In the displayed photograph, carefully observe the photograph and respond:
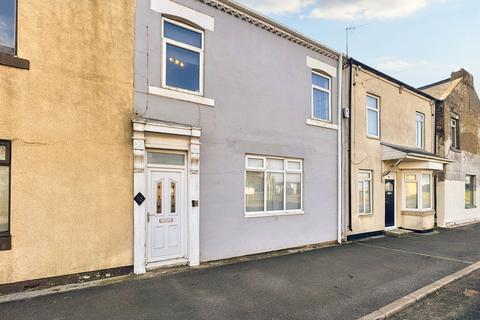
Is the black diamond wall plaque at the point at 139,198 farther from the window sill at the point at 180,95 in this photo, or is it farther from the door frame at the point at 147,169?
the window sill at the point at 180,95

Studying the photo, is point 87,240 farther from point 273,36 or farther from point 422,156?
point 422,156

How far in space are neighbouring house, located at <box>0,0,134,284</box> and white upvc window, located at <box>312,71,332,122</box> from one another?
19.9 ft

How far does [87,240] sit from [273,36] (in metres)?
7.20

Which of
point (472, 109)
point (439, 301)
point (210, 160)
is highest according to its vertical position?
point (472, 109)

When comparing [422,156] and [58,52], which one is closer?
[58,52]

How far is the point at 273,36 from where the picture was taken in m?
8.61

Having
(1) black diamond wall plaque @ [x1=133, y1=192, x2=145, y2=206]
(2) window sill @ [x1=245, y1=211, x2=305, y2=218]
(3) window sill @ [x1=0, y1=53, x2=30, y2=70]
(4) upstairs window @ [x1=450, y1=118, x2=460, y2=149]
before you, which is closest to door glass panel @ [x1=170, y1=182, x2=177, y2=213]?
(1) black diamond wall plaque @ [x1=133, y1=192, x2=145, y2=206]

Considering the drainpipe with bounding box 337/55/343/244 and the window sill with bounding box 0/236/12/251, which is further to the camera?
the drainpipe with bounding box 337/55/343/244

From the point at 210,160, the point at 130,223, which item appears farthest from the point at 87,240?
the point at 210,160

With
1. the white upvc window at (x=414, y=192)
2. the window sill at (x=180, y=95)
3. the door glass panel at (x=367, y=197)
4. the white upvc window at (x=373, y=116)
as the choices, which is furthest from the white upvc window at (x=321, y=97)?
the white upvc window at (x=414, y=192)

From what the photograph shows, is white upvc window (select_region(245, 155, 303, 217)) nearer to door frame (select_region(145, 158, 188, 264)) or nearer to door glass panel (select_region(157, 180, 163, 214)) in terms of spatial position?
door frame (select_region(145, 158, 188, 264))

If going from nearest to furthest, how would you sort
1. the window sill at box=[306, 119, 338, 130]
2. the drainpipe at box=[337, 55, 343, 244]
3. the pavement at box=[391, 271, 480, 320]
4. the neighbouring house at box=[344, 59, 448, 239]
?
the pavement at box=[391, 271, 480, 320] < the window sill at box=[306, 119, 338, 130] < the drainpipe at box=[337, 55, 343, 244] < the neighbouring house at box=[344, 59, 448, 239]

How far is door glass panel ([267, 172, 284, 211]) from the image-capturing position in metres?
8.48

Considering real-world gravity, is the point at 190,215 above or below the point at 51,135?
below
